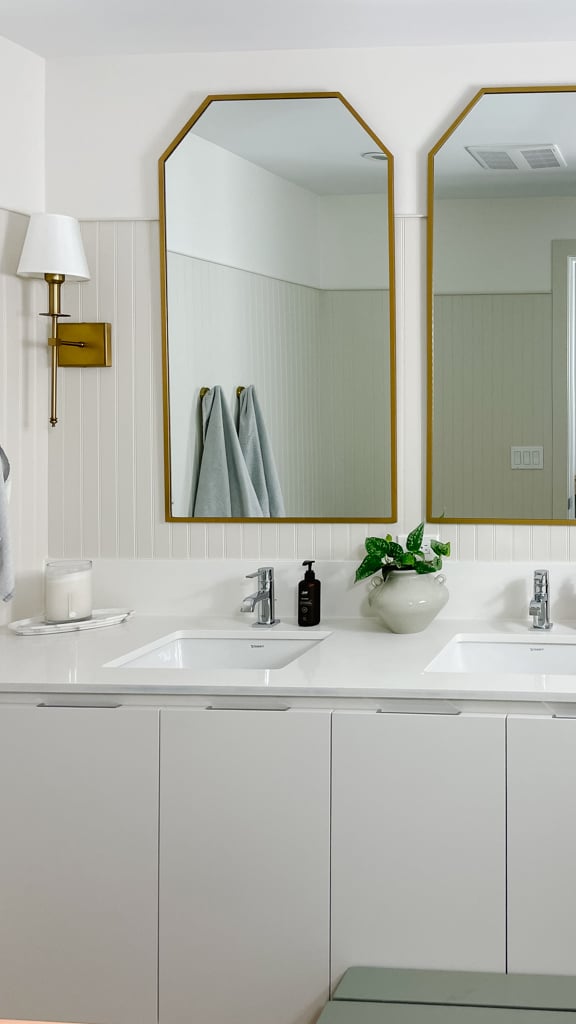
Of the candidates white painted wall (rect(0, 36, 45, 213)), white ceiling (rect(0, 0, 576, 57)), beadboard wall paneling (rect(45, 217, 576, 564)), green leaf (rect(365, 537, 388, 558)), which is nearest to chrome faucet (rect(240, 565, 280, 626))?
beadboard wall paneling (rect(45, 217, 576, 564))

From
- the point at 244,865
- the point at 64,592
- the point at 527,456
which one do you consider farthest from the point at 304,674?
the point at 527,456

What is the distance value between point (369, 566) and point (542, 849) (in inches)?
32.5

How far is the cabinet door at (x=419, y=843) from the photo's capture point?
165 cm

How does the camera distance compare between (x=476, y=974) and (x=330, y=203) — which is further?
(x=330, y=203)

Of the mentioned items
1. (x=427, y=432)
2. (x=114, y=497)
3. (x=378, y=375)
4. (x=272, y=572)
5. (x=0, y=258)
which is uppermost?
(x=0, y=258)

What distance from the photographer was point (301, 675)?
1.79 m

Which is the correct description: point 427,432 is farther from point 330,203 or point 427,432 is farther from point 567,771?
point 567,771

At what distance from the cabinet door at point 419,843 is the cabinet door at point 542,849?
2cm

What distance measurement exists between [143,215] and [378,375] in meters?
0.76

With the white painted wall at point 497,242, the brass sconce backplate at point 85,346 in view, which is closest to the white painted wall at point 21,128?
the brass sconce backplate at point 85,346

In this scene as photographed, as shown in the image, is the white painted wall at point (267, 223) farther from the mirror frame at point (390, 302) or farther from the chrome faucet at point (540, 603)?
the chrome faucet at point (540, 603)

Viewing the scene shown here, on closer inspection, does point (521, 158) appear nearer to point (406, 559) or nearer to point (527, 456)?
point (527, 456)

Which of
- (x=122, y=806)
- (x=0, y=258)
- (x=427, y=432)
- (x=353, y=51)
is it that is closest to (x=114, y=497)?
(x=0, y=258)

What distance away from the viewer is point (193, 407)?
249 cm
